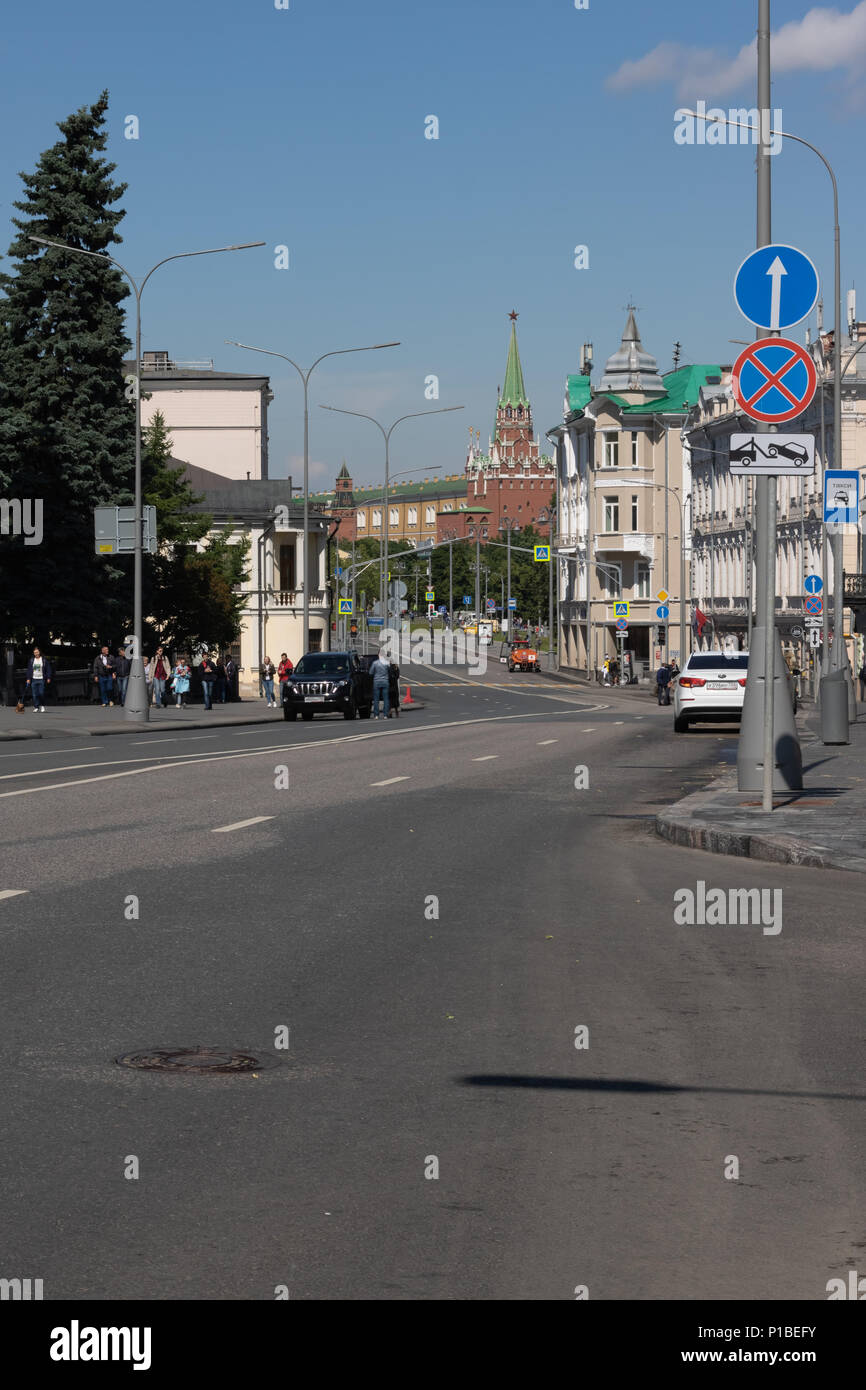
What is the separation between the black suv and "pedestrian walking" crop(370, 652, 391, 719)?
29.2 inches

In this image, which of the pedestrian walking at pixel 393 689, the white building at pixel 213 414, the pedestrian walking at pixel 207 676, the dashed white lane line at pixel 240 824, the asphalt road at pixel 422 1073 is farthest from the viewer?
the white building at pixel 213 414

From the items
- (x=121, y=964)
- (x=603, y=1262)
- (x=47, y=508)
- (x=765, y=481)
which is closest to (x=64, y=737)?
(x=47, y=508)

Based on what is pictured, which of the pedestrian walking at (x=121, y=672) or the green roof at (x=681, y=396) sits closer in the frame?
the pedestrian walking at (x=121, y=672)

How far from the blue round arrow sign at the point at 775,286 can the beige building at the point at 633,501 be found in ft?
311

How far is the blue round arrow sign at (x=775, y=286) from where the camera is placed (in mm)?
15273

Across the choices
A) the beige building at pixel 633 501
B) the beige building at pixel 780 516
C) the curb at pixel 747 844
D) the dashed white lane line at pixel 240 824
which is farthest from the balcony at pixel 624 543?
the dashed white lane line at pixel 240 824

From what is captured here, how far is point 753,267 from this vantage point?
50.3 ft

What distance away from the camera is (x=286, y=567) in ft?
332

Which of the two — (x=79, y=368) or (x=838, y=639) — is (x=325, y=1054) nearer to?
(x=838, y=639)

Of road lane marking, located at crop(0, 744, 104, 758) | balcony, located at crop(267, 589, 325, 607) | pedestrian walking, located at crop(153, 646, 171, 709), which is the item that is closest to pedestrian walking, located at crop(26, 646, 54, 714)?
pedestrian walking, located at crop(153, 646, 171, 709)

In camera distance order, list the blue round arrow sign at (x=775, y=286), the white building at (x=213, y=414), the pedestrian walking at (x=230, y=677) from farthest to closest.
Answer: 1. the white building at (x=213, y=414)
2. the pedestrian walking at (x=230, y=677)
3. the blue round arrow sign at (x=775, y=286)

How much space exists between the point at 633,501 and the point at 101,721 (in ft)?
256

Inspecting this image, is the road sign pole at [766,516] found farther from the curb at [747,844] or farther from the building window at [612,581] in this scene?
the building window at [612,581]

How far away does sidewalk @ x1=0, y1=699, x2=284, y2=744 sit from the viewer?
3725 centimetres
